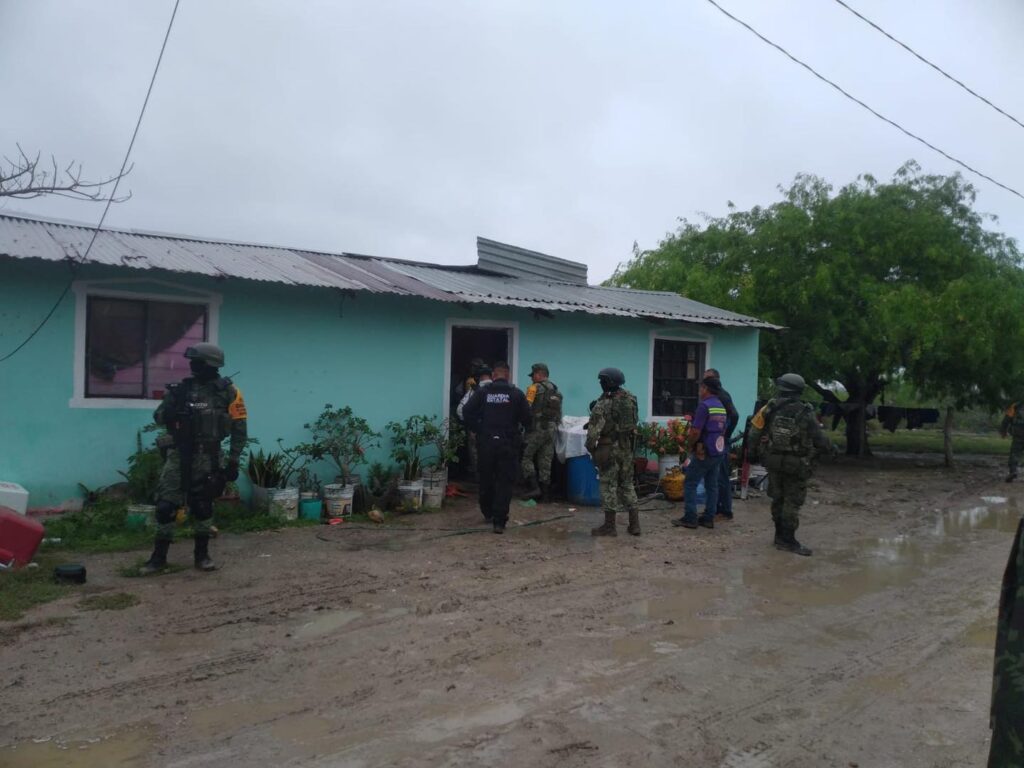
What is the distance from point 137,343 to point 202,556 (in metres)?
2.94

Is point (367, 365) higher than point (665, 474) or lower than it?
higher

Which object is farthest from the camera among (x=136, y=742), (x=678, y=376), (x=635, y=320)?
(x=678, y=376)

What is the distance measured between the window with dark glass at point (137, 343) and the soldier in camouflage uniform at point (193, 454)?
2.24 m

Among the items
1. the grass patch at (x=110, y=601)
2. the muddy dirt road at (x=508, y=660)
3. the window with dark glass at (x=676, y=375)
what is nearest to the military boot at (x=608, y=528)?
the muddy dirt road at (x=508, y=660)

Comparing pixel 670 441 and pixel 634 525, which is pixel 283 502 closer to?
pixel 634 525

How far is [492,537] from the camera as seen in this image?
8266mm

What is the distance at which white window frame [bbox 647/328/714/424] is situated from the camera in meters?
13.1

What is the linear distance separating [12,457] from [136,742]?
5.14m

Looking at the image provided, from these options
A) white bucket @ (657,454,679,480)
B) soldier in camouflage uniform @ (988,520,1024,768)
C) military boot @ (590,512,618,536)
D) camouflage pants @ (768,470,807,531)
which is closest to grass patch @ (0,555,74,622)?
military boot @ (590,512,618,536)

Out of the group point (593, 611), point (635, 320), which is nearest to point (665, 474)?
point (635, 320)

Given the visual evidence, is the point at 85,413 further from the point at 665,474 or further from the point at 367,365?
the point at 665,474

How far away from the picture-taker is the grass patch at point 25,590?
5305mm

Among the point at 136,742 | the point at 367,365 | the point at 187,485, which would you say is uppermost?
the point at 367,365

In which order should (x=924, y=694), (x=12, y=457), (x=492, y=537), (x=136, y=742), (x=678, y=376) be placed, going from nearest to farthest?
(x=136, y=742), (x=924, y=694), (x=12, y=457), (x=492, y=537), (x=678, y=376)
